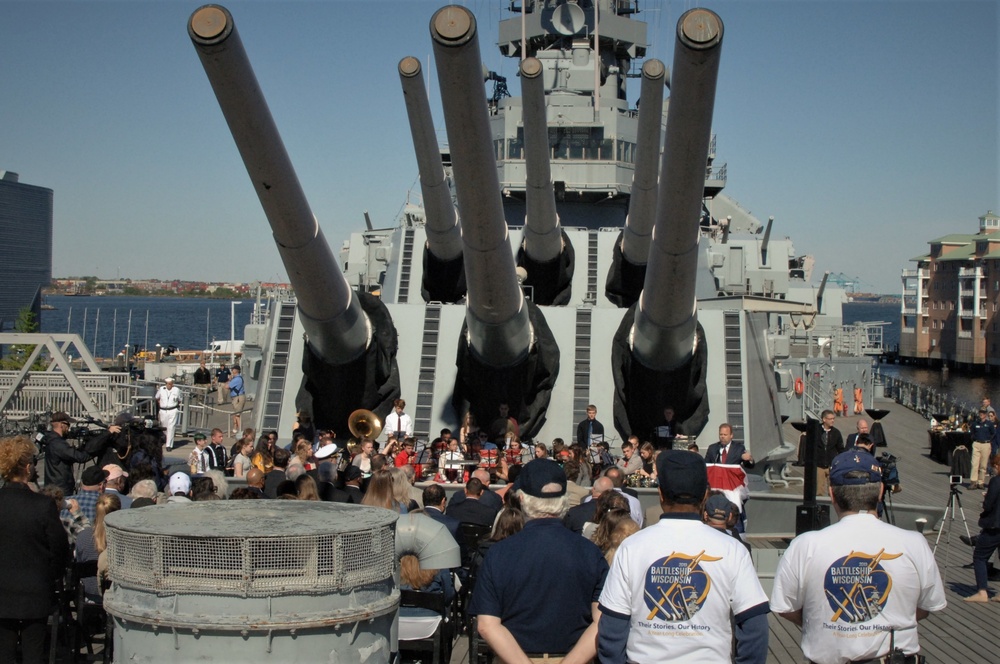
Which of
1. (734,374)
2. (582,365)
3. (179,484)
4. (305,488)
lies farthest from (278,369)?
(305,488)

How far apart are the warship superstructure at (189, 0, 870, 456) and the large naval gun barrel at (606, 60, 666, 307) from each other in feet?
0.08

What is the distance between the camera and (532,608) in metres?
3.37

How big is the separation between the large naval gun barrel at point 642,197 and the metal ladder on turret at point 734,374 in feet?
4.42

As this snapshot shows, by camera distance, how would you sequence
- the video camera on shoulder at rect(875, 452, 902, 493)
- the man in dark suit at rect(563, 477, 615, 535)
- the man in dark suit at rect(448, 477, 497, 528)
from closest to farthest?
1. the man in dark suit at rect(563, 477, 615, 535)
2. the man in dark suit at rect(448, 477, 497, 528)
3. the video camera on shoulder at rect(875, 452, 902, 493)

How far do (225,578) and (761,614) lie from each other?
1.45 meters

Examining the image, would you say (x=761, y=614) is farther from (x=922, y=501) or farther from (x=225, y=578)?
(x=922, y=501)

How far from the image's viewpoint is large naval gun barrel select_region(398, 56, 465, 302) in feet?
31.3

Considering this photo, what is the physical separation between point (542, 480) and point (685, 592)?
82 centimetres

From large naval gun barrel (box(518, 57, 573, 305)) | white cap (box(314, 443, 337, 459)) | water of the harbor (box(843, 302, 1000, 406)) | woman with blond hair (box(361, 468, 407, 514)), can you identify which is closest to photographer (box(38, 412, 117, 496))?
white cap (box(314, 443, 337, 459))

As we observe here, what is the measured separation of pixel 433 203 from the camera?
11.1 meters

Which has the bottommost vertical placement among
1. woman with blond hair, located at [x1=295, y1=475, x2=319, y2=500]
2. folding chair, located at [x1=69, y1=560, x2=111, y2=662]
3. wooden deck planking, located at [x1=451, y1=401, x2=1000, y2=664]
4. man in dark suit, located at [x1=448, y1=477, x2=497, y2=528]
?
wooden deck planking, located at [x1=451, y1=401, x2=1000, y2=664]

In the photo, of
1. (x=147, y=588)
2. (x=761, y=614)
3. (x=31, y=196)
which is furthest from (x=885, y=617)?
(x=31, y=196)

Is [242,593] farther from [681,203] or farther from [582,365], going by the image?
[582,365]

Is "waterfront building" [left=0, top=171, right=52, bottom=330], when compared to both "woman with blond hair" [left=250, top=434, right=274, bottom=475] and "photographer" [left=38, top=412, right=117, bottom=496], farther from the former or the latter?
"woman with blond hair" [left=250, top=434, right=274, bottom=475]
